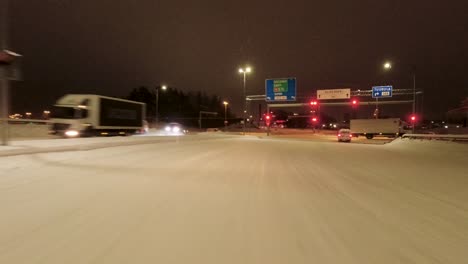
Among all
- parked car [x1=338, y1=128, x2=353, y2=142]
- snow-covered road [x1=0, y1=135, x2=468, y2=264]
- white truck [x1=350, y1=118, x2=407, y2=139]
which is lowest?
snow-covered road [x1=0, y1=135, x2=468, y2=264]

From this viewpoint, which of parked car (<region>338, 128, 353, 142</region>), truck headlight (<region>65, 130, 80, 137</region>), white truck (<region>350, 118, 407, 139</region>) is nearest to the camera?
truck headlight (<region>65, 130, 80, 137</region>)

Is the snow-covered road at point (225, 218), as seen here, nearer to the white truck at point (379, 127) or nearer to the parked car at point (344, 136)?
the parked car at point (344, 136)

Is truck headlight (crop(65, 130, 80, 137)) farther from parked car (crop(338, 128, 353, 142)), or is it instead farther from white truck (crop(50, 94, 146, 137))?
parked car (crop(338, 128, 353, 142))

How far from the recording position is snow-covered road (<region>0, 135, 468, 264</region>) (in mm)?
4340

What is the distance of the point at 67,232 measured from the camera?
197 inches

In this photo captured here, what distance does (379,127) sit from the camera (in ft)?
199

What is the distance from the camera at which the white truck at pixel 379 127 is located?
5962 centimetres

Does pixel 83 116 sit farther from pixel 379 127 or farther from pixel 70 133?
pixel 379 127

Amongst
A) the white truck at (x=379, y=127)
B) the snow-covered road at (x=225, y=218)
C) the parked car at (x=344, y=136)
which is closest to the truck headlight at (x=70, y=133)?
the snow-covered road at (x=225, y=218)

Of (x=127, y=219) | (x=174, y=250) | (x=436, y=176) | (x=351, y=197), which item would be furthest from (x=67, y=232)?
(x=436, y=176)

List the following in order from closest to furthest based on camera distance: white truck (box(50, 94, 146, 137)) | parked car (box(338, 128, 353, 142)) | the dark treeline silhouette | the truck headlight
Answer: the truck headlight → white truck (box(50, 94, 146, 137)) → parked car (box(338, 128, 353, 142)) → the dark treeline silhouette

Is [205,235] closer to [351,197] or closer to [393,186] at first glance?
[351,197]

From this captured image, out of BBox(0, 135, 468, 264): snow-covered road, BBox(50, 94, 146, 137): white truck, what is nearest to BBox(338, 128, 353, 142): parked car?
BBox(50, 94, 146, 137): white truck

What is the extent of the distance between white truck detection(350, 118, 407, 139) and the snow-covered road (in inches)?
2061
